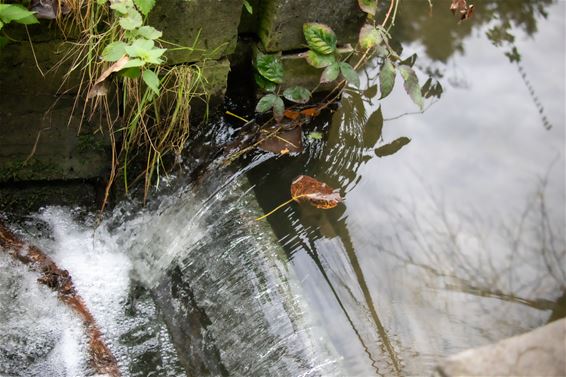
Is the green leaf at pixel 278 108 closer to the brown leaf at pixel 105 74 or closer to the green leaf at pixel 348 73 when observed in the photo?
the green leaf at pixel 348 73

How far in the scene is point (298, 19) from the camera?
284 centimetres

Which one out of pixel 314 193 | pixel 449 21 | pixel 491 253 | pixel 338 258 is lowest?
pixel 491 253

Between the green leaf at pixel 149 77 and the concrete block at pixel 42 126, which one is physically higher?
the concrete block at pixel 42 126

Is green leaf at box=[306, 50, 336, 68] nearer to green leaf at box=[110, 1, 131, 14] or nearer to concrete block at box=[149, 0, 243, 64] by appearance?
concrete block at box=[149, 0, 243, 64]

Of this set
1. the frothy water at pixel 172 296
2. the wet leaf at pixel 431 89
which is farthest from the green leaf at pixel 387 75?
the frothy water at pixel 172 296

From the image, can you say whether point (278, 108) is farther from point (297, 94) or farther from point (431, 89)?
point (431, 89)

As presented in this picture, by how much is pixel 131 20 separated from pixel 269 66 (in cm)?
81

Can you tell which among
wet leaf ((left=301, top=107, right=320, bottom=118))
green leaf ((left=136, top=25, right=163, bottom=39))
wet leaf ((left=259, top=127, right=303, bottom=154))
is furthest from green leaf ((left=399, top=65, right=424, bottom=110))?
green leaf ((left=136, top=25, right=163, bottom=39))

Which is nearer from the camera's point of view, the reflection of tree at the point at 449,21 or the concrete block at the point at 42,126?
the concrete block at the point at 42,126

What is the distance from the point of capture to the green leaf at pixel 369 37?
111 inches

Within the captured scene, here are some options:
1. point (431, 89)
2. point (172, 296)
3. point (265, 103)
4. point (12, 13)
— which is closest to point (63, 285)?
point (172, 296)

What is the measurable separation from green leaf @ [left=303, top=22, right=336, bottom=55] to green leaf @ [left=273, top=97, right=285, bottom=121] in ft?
1.00

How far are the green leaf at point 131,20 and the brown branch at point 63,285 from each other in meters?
1.11

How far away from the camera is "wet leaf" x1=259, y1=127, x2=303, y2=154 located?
3039mm
